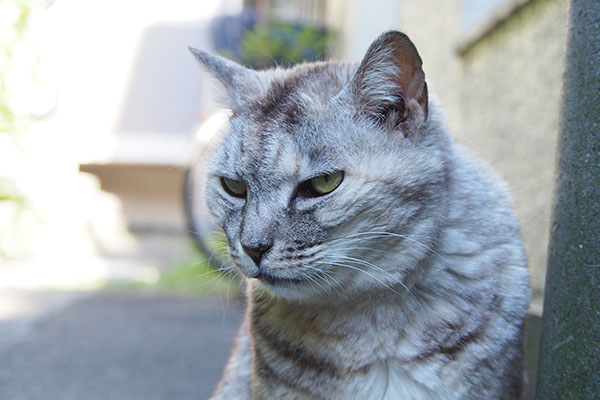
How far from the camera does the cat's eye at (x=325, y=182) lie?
1.29 m

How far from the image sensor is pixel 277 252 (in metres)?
1.26

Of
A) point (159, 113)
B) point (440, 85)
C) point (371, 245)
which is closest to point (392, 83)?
point (371, 245)

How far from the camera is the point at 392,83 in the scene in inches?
51.9

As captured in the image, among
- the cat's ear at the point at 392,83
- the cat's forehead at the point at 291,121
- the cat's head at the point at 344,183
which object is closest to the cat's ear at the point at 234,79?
the cat's forehead at the point at 291,121

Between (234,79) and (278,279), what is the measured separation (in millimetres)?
560

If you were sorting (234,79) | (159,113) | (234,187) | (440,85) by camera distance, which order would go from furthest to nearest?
(159,113) → (440,85) → (234,79) → (234,187)

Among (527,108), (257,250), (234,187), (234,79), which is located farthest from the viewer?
(527,108)

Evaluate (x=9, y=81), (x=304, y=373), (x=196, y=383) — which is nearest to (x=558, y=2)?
(x=304, y=373)

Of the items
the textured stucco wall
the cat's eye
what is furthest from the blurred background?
the cat's eye

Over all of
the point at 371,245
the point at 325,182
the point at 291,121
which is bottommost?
the point at 371,245

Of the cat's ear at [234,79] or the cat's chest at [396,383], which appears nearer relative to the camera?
the cat's chest at [396,383]

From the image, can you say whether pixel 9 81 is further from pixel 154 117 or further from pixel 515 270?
pixel 515 270

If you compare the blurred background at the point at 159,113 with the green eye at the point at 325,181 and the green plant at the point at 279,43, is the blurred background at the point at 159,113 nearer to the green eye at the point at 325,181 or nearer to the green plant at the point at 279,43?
the green plant at the point at 279,43

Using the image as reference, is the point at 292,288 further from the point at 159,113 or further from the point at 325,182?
the point at 159,113
